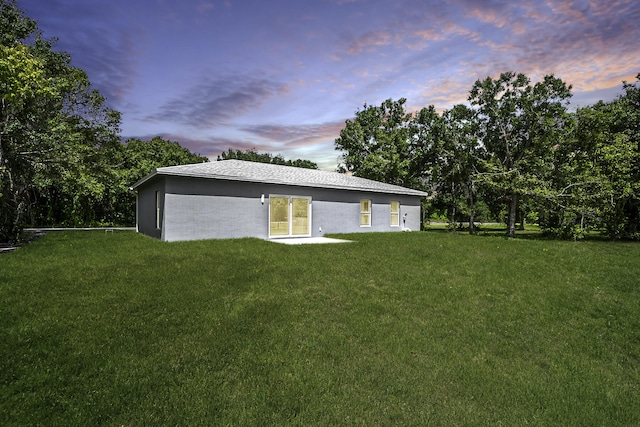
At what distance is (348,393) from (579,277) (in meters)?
8.30

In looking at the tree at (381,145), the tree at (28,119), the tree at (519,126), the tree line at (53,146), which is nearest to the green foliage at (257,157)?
the tree at (381,145)

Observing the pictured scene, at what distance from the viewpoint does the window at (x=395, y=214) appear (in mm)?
20078

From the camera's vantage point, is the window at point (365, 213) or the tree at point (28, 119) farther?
the window at point (365, 213)

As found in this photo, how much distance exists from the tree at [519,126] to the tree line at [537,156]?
0.06 m

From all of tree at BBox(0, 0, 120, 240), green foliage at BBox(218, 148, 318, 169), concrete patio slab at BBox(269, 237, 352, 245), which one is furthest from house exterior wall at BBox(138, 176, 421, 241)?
green foliage at BBox(218, 148, 318, 169)

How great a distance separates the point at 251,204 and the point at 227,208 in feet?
3.65

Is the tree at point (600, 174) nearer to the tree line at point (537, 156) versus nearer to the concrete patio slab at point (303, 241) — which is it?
the tree line at point (537, 156)

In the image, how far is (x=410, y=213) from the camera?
69.0 feet

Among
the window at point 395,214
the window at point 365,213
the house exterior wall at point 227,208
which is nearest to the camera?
the house exterior wall at point 227,208

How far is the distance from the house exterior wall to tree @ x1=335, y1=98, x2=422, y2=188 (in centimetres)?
1221

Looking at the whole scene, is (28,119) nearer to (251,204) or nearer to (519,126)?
(251,204)

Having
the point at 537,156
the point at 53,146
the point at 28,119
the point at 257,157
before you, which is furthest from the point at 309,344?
the point at 257,157

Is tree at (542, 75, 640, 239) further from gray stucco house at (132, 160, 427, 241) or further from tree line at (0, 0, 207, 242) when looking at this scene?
tree line at (0, 0, 207, 242)

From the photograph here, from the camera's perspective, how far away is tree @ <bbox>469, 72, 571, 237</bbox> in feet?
69.0
